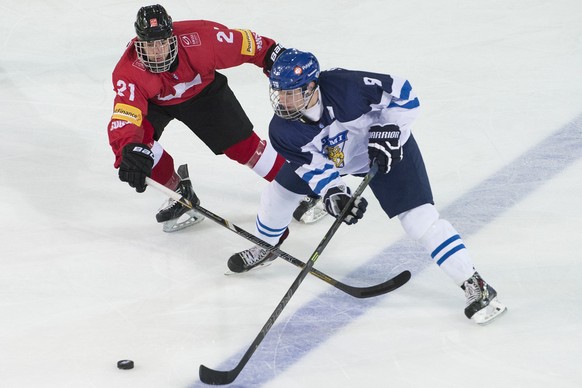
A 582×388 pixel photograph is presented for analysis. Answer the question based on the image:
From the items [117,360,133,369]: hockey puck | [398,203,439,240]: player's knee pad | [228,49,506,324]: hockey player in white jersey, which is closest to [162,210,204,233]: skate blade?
[228,49,506,324]: hockey player in white jersey

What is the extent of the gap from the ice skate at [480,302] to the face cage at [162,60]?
→ 1362mm

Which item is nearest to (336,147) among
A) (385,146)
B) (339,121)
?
(339,121)

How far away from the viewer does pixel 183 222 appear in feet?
13.8

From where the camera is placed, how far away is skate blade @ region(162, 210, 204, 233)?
4.17 metres

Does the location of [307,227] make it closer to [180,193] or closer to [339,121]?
[180,193]

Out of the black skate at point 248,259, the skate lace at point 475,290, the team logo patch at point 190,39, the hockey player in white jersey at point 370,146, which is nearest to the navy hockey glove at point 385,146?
the hockey player in white jersey at point 370,146

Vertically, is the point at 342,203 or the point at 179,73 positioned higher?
the point at 179,73

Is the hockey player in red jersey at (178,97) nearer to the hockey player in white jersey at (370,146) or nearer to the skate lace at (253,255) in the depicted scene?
the skate lace at (253,255)

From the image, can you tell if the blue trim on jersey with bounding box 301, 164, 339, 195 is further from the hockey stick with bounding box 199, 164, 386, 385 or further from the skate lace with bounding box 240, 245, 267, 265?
the skate lace with bounding box 240, 245, 267, 265

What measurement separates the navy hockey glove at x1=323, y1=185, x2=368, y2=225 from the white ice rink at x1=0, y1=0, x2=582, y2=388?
0.38 meters

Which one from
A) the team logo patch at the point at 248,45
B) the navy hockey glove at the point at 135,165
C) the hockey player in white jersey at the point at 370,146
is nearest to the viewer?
the hockey player in white jersey at the point at 370,146

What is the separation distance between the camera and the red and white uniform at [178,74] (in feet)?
12.2

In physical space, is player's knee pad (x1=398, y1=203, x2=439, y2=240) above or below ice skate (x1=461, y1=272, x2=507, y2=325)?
above

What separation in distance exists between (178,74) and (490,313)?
1485 millimetres
